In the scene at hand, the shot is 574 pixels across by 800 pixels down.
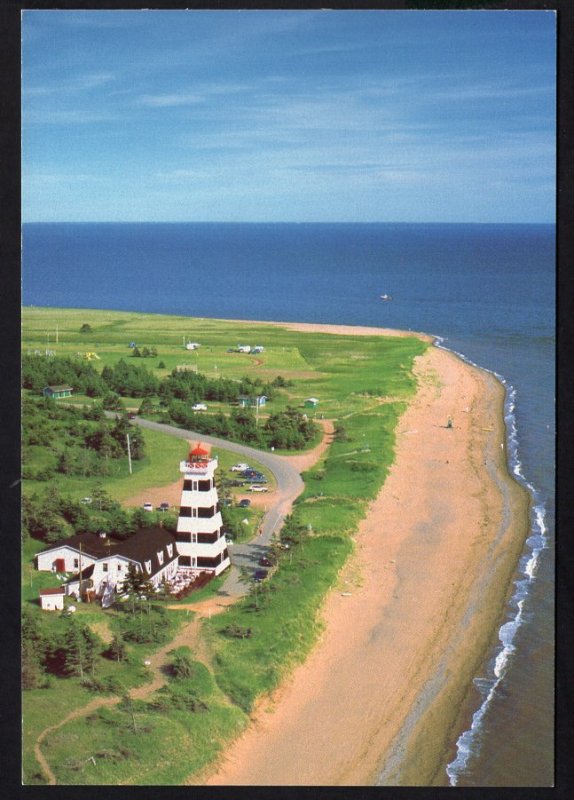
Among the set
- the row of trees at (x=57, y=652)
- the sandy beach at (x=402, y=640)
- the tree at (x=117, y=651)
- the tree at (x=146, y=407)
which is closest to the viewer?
the sandy beach at (x=402, y=640)

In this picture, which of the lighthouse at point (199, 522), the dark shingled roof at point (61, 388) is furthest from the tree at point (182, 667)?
the dark shingled roof at point (61, 388)

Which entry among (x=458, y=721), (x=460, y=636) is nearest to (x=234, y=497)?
(x=460, y=636)

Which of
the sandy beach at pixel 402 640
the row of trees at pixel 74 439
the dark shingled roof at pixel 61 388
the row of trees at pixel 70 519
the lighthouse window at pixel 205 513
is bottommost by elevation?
the sandy beach at pixel 402 640

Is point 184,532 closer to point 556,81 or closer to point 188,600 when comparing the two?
point 188,600

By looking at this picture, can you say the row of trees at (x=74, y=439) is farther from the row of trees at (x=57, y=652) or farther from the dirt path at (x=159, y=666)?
the row of trees at (x=57, y=652)

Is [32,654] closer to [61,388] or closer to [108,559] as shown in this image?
[108,559]

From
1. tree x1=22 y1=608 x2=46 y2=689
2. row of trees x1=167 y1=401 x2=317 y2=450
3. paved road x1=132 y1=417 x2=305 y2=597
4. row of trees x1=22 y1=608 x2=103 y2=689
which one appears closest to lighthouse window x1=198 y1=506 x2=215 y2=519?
paved road x1=132 y1=417 x2=305 y2=597
